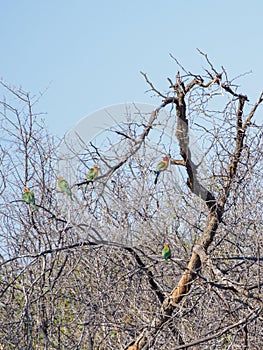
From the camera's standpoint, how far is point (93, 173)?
3412mm

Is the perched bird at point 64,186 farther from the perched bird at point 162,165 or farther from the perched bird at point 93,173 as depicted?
the perched bird at point 162,165

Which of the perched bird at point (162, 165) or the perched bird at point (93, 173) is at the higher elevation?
the perched bird at point (93, 173)

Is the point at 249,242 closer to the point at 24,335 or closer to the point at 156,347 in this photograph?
the point at 156,347

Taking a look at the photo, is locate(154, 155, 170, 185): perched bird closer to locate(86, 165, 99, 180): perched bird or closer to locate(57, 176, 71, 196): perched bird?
locate(86, 165, 99, 180): perched bird

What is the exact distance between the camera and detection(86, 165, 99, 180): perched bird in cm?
340

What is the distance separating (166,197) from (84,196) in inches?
23.0

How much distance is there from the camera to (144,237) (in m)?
3.78

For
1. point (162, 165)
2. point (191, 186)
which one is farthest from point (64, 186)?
point (191, 186)

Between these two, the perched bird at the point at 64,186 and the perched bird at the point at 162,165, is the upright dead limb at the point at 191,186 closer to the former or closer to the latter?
the perched bird at the point at 162,165

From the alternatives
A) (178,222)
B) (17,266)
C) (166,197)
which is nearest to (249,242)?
(178,222)

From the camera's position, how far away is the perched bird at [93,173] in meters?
3.40

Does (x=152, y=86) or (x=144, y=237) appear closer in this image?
(x=152, y=86)

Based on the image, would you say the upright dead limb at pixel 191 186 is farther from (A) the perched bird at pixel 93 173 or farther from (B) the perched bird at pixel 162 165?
(A) the perched bird at pixel 93 173

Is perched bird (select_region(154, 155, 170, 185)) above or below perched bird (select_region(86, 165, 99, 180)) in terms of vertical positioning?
below
